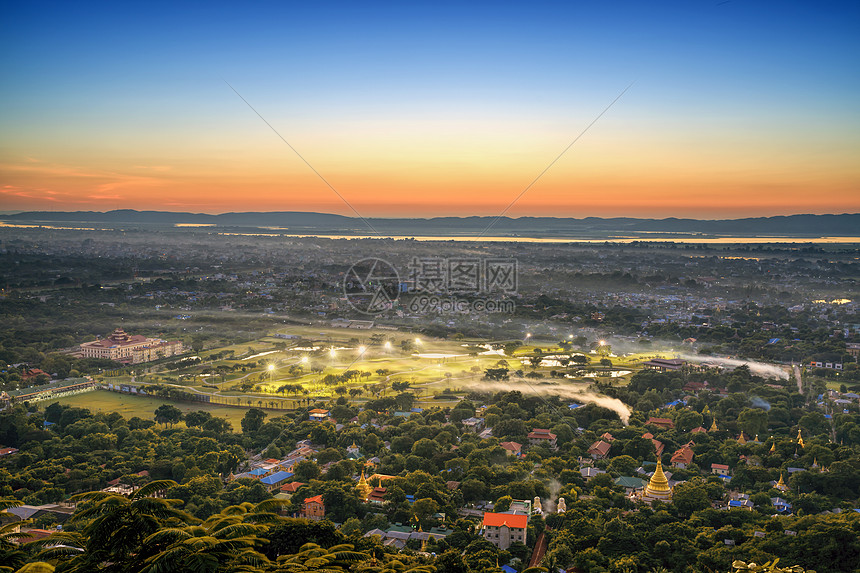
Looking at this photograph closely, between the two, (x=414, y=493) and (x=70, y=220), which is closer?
(x=414, y=493)

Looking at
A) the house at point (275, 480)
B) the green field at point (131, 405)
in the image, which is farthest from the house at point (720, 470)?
the green field at point (131, 405)

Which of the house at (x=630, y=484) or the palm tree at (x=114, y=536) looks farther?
the house at (x=630, y=484)

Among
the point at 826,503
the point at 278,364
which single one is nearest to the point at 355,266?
the point at 278,364

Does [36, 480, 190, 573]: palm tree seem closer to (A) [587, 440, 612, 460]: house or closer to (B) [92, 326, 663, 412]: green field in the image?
(A) [587, 440, 612, 460]: house

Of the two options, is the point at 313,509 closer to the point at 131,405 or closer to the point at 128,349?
the point at 131,405

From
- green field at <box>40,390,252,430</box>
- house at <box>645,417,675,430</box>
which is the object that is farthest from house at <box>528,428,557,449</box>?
green field at <box>40,390,252,430</box>

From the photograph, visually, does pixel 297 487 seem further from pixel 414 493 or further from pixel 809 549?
pixel 809 549

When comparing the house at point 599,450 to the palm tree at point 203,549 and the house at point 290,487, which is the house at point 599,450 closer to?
the house at point 290,487
